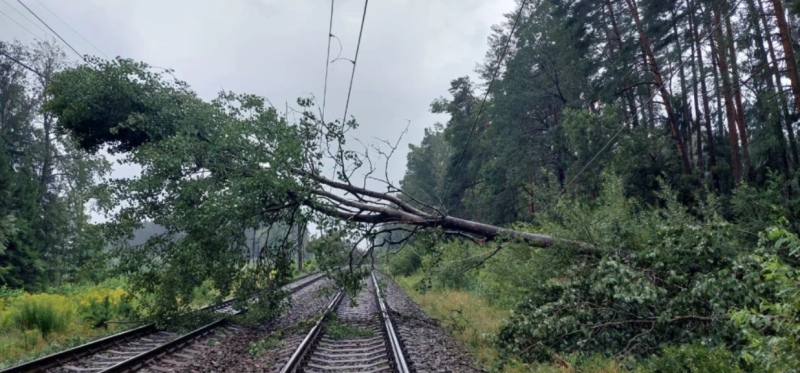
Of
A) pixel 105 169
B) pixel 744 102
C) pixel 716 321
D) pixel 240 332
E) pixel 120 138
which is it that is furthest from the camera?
pixel 105 169

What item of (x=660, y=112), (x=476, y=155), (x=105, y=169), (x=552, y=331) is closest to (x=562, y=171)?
(x=660, y=112)

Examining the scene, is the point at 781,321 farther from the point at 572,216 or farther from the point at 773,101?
the point at 773,101

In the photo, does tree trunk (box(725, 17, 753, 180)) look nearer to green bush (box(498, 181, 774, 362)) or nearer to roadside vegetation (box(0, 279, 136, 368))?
green bush (box(498, 181, 774, 362))

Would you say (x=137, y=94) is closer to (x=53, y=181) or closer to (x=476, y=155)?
(x=476, y=155)

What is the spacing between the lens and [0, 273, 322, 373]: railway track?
24.8 ft

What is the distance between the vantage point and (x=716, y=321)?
276 inches

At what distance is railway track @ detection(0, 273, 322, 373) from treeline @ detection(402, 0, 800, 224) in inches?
253

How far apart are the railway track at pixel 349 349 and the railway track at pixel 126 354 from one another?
79.4 inches

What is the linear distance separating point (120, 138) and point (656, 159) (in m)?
16.9

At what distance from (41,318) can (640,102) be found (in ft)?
77.3

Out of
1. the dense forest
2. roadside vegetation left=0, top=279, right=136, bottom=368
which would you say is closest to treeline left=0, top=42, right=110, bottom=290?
the dense forest

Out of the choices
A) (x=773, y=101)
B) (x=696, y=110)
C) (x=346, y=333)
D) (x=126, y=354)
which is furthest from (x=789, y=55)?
(x=126, y=354)

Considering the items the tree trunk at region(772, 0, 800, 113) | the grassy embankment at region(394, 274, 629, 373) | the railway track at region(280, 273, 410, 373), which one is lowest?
the grassy embankment at region(394, 274, 629, 373)

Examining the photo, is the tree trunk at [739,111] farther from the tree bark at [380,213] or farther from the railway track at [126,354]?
the railway track at [126,354]
